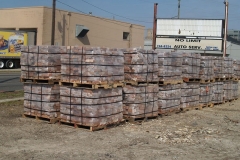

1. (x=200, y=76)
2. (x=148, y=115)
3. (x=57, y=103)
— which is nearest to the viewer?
(x=57, y=103)

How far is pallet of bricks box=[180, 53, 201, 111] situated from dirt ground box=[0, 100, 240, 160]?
1944 millimetres

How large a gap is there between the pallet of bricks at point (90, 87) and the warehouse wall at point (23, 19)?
31161mm

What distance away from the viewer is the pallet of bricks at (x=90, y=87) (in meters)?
9.08

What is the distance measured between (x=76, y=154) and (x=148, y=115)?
14.0 feet

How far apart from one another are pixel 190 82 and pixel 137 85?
3.84 meters

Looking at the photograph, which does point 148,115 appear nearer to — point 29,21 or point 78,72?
point 78,72

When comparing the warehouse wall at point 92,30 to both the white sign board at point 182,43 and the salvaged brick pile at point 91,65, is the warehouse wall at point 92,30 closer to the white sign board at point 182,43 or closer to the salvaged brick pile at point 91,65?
the white sign board at point 182,43

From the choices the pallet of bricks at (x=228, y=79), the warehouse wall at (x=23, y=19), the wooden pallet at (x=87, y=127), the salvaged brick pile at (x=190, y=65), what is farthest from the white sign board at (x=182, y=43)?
the wooden pallet at (x=87, y=127)

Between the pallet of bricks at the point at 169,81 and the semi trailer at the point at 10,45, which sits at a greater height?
the semi trailer at the point at 10,45

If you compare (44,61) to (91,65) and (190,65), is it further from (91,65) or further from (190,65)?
(190,65)

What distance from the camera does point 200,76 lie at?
14.1 metres

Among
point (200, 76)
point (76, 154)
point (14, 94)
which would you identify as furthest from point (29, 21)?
point (76, 154)

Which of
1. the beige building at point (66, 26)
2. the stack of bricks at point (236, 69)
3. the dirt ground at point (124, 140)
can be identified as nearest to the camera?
the dirt ground at point (124, 140)

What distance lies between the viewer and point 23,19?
41.3 metres
